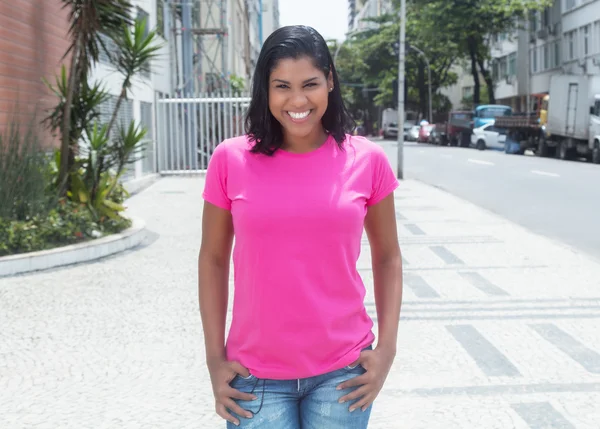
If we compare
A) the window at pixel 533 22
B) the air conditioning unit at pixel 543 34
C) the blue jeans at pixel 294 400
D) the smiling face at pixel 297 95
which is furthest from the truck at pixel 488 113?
the blue jeans at pixel 294 400

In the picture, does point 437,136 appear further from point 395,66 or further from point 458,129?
point 395,66

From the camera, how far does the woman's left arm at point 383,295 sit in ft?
7.17

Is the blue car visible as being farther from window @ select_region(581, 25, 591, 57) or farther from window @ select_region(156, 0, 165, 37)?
window @ select_region(156, 0, 165, 37)

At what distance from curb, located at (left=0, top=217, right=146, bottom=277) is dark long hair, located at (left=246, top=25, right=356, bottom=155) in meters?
7.31

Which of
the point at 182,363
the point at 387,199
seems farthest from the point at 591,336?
the point at 387,199

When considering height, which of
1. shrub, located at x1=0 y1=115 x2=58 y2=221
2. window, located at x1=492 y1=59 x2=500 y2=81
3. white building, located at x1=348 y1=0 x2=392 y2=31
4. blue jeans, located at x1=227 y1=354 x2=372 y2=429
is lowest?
shrub, located at x1=0 y1=115 x2=58 y2=221

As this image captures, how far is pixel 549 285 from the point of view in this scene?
811 centimetres

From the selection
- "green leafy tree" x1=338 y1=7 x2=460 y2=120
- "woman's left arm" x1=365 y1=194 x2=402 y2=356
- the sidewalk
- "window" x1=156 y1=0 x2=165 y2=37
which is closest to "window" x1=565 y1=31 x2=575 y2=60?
"green leafy tree" x1=338 y1=7 x2=460 y2=120

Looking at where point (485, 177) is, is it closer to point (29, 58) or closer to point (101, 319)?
point (29, 58)

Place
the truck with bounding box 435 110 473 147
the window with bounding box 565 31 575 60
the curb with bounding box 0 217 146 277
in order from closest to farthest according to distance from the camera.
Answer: the curb with bounding box 0 217 146 277, the truck with bounding box 435 110 473 147, the window with bounding box 565 31 575 60

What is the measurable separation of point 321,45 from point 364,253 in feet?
27.5

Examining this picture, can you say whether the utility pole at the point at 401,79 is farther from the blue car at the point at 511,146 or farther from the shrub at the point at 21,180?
the blue car at the point at 511,146

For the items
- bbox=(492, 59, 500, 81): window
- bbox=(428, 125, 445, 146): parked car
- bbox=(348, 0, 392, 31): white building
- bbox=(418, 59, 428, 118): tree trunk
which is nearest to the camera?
bbox=(428, 125, 445, 146): parked car

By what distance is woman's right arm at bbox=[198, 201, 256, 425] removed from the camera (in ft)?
7.19
